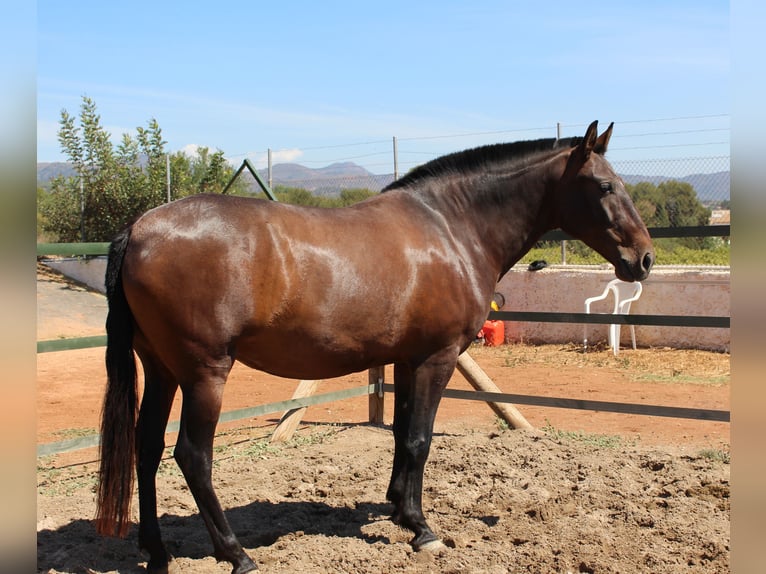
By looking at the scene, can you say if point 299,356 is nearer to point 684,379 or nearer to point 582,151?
point 582,151

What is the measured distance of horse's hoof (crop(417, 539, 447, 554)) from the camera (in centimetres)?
362

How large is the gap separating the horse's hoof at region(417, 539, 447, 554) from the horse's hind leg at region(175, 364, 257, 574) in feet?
2.93

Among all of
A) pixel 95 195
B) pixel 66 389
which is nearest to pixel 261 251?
pixel 66 389

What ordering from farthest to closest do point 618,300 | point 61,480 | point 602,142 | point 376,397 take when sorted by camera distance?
point 618,300 < point 376,397 < point 61,480 < point 602,142

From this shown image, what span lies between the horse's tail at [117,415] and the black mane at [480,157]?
1618 mm

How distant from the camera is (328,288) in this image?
3377 mm

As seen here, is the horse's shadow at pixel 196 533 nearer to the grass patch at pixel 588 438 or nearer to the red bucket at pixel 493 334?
the grass patch at pixel 588 438

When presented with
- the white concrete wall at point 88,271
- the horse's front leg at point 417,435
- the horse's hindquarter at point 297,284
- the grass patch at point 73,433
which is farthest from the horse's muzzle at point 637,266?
the white concrete wall at point 88,271

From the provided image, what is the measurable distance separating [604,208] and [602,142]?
1.29 ft

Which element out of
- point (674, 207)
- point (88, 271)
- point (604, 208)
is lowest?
point (88, 271)

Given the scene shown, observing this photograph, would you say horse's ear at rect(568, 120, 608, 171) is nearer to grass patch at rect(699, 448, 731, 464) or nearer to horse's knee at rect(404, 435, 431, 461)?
horse's knee at rect(404, 435, 431, 461)

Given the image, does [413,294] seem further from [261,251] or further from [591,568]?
[591,568]

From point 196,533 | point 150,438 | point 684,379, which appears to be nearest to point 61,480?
point 196,533

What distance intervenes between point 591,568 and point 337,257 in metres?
1.91
